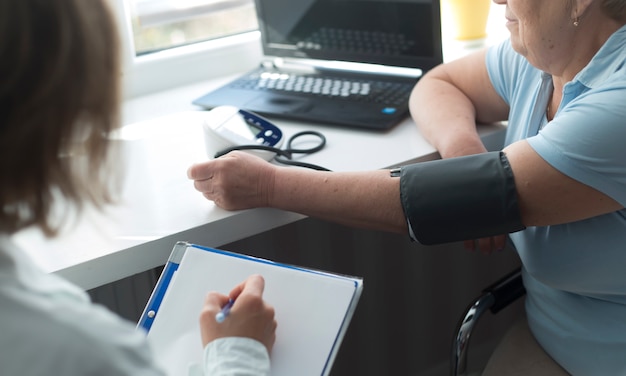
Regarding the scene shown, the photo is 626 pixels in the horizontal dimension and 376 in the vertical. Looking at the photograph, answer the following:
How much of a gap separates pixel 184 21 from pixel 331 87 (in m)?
0.43

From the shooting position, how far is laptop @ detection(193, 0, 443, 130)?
4.63 ft

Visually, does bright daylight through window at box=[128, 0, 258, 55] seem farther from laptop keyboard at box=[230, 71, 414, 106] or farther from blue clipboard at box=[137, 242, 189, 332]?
blue clipboard at box=[137, 242, 189, 332]

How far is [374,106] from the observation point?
4.60ft

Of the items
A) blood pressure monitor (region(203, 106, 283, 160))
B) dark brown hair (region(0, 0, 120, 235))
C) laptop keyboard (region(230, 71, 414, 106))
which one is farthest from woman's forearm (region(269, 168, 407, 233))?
dark brown hair (region(0, 0, 120, 235))

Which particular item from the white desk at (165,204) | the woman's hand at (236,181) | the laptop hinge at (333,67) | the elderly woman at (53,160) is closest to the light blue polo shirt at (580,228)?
the white desk at (165,204)

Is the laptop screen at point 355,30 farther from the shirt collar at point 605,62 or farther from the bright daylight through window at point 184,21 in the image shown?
the shirt collar at point 605,62

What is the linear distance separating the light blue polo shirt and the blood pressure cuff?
6 centimetres

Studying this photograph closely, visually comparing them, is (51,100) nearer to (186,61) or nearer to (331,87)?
(331,87)

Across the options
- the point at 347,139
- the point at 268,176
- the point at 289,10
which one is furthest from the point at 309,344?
the point at 289,10

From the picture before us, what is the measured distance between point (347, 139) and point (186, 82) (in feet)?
1.64

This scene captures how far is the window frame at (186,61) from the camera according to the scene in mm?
1624

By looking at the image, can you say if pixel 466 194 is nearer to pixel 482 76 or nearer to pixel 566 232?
pixel 566 232

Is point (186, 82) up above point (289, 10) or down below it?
below

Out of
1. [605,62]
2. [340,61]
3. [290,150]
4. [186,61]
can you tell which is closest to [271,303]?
[290,150]
